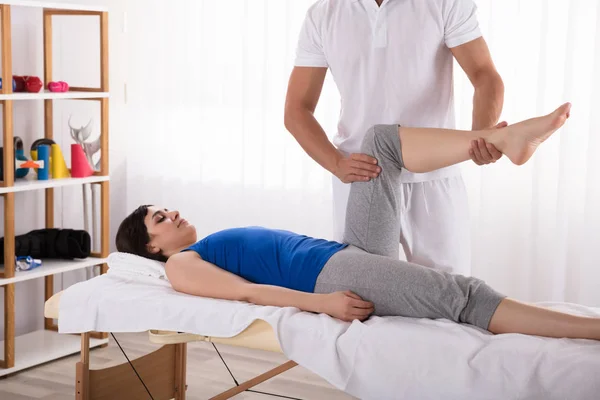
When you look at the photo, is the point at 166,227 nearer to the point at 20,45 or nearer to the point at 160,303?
the point at 160,303

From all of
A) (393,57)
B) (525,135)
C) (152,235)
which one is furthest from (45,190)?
(525,135)

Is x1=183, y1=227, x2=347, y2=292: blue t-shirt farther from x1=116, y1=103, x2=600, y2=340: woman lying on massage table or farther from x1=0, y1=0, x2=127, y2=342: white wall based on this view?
x1=0, y1=0, x2=127, y2=342: white wall

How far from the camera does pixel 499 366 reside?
1.67 meters

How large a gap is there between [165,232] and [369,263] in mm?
730

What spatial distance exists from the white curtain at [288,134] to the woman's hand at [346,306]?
1.34m

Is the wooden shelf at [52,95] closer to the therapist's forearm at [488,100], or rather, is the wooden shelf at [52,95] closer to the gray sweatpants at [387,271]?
the gray sweatpants at [387,271]

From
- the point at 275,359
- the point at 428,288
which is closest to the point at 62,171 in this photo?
the point at 275,359

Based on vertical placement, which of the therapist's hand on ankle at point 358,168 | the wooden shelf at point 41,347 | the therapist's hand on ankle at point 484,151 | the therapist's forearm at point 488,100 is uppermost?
the therapist's forearm at point 488,100

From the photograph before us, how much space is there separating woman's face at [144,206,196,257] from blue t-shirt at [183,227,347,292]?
0.50ft

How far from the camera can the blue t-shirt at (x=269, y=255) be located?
7.09ft

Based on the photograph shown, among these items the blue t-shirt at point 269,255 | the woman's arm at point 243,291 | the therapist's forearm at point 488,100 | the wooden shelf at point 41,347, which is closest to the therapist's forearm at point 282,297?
the woman's arm at point 243,291

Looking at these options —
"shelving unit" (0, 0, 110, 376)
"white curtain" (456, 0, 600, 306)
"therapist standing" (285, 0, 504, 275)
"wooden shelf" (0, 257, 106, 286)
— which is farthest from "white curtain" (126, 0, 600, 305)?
"therapist standing" (285, 0, 504, 275)

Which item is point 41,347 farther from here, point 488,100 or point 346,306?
point 488,100

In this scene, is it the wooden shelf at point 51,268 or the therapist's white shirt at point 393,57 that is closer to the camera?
the therapist's white shirt at point 393,57
